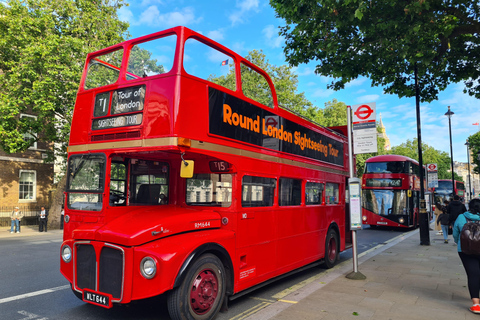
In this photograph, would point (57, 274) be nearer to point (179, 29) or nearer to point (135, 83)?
point (135, 83)

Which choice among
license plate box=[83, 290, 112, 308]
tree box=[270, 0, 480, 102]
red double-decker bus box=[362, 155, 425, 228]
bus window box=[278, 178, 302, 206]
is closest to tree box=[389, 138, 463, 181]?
red double-decker bus box=[362, 155, 425, 228]

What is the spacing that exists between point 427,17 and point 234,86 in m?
5.78

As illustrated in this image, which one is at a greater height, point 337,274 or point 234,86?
point 234,86

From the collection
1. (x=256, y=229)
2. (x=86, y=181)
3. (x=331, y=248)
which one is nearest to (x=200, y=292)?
(x=256, y=229)

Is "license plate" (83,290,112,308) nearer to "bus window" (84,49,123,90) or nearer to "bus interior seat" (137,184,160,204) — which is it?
"bus interior seat" (137,184,160,204)

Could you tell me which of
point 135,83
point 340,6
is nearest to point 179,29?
point 135,83

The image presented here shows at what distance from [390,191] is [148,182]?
53.1ft

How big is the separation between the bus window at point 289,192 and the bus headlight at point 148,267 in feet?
10.4

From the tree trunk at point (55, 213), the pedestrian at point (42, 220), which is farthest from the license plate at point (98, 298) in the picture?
the tree trunk at point (55, 213)

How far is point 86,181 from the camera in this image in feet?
17.2

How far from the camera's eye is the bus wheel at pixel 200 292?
4.32 metres

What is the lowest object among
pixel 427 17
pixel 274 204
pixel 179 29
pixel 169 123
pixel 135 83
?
pixel 274 204

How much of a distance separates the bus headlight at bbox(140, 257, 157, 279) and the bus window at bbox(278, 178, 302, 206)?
316cm

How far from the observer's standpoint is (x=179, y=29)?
4.90 metres
